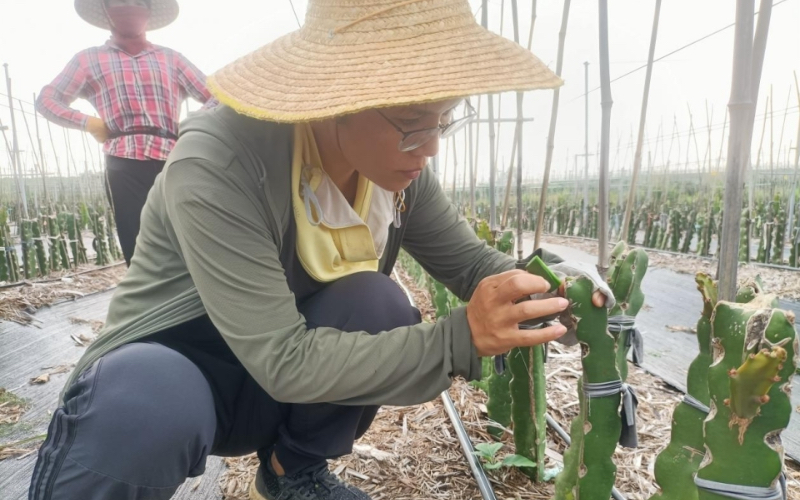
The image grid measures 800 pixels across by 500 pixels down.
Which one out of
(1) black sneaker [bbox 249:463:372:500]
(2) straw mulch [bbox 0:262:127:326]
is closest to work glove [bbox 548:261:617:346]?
(1) black sneaker [bbox 249:463:372:500]

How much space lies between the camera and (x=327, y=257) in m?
1.13

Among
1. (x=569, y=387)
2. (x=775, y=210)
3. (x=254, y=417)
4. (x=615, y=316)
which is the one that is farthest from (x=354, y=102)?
(x=775, y=210)

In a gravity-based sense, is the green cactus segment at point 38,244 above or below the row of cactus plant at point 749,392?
below

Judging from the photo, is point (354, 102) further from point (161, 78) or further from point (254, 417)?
point (161, 78)

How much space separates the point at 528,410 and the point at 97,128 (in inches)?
81.9

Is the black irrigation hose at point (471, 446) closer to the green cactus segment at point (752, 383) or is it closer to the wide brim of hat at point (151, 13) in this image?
the green cactus segment at point (752, 383)

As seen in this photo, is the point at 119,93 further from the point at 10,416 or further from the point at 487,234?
the point at 487,234

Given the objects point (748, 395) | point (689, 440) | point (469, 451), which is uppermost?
point (748, 395)

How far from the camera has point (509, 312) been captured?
797 millimetres

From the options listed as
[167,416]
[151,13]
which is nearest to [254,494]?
[167,416]

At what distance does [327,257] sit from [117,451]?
51 centimetres

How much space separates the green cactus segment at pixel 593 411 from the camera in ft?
2.67

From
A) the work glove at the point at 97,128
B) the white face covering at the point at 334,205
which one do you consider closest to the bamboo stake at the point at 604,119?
the white face covering at the point at 334,205

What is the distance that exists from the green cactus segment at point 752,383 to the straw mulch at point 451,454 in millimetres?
764
